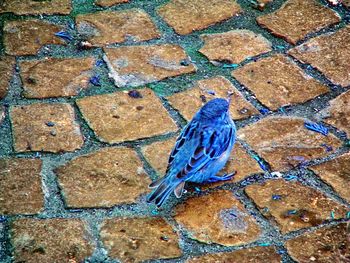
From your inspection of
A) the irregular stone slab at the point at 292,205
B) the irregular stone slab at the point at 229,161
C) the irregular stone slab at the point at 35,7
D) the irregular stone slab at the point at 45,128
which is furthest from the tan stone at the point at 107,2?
the irregular stone slab at the point at 292,205

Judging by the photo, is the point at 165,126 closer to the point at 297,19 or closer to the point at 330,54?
the point at 330,54

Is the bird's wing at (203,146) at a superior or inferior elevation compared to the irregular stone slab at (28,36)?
superior

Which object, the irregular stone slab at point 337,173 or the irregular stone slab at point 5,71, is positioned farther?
the irregular stone slab at point 5,71

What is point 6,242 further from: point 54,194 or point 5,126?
point 5,126

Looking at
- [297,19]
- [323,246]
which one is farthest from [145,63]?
[323,246]

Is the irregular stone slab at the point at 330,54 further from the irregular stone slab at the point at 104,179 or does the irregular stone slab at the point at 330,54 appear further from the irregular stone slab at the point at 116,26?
the irregular stone slab at the point at 104,179

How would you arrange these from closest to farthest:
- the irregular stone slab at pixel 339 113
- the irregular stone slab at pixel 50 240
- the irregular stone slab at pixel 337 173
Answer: the irregular stone slab at pixel 50 240
the irregular stone slab at pixel 337 173
the irregular stone slab at pixel 339 113
